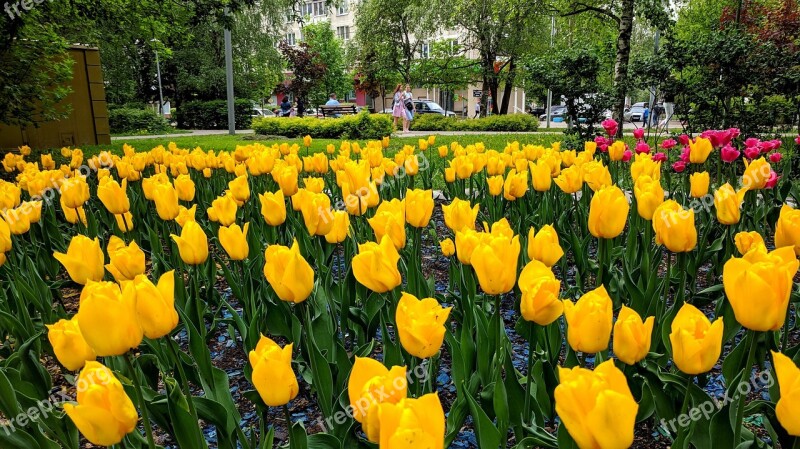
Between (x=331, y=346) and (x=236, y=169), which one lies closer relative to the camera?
(x=331, y=346)

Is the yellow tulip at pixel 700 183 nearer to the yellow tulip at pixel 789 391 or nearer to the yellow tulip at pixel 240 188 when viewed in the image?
the yellow tulip at pixel 789 391

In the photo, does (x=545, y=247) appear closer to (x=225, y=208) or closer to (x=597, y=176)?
(x=597, y=176)

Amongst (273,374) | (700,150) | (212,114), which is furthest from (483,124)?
(273,374)

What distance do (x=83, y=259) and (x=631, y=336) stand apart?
1872 mm

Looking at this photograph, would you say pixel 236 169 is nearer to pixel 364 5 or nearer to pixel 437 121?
pixel 437 121

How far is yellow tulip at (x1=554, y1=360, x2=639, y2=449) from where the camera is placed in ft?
3.01

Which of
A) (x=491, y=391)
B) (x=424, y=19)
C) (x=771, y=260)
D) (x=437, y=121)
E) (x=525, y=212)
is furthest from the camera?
(x=424, y=19)

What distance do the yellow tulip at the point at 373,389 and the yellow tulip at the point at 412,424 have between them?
9cm

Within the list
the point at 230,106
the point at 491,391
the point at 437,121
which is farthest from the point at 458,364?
the point at 437,121

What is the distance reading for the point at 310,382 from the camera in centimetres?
225

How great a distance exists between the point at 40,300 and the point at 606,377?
8.97 ft

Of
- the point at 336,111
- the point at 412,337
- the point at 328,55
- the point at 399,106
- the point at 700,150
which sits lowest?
the point at 336,111

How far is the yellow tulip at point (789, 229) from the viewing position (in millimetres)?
1906

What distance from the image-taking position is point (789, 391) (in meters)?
1.01
